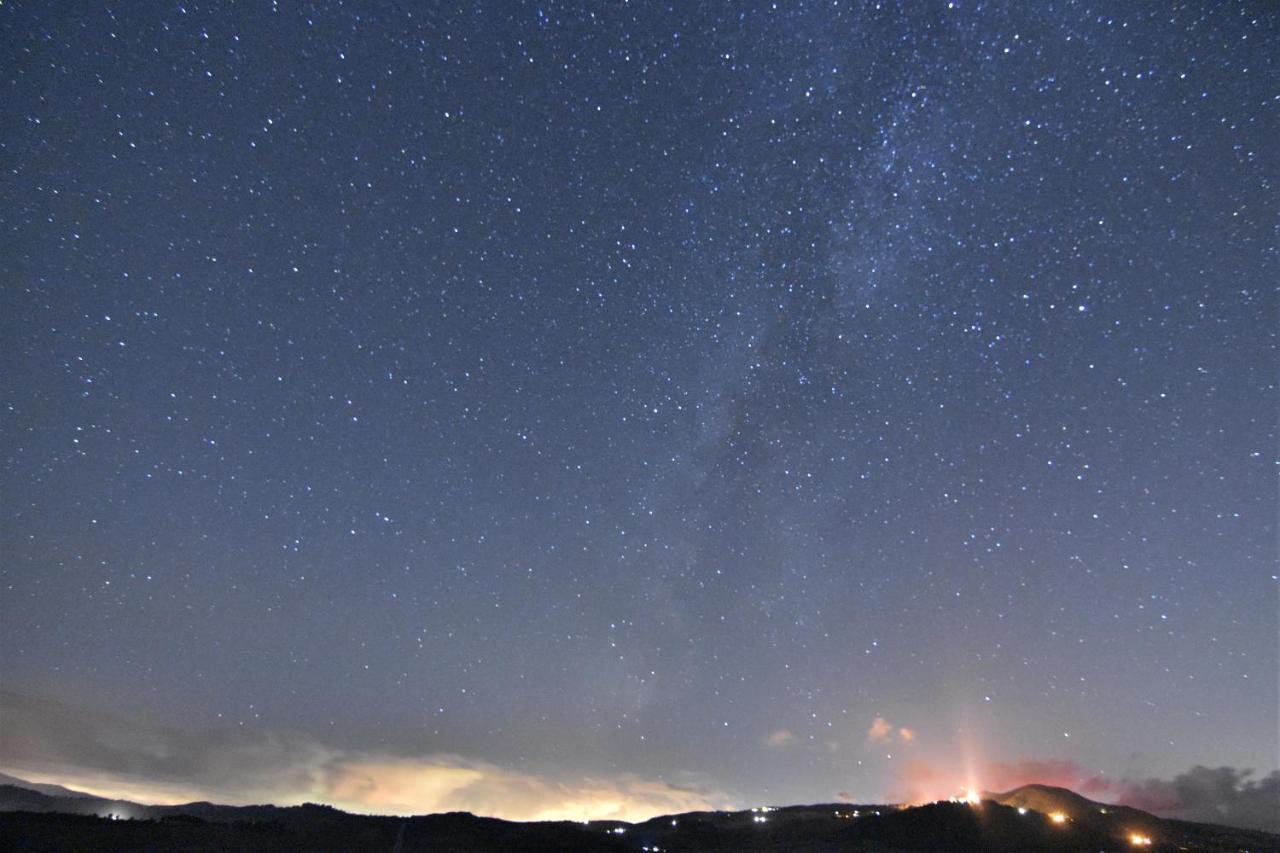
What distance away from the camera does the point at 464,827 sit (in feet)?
132

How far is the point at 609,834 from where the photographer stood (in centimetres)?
4038

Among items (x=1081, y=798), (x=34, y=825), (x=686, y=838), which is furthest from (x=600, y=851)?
(x=1081, y=798)

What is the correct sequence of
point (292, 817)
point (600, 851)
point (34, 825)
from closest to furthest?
1. point (34, 825)
2. point (600, 851)
3. point (292, 817)

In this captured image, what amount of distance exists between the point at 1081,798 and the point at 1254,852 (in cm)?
3015

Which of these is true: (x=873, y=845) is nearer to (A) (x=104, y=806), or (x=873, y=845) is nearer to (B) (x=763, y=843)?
(B) (x=763, y=843)

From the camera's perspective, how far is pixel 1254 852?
4241 centimetres

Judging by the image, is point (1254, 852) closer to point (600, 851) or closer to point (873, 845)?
point (873, 845)

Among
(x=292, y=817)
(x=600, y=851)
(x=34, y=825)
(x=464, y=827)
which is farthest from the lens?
(x=292, y=817)

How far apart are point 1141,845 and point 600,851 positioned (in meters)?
29.9

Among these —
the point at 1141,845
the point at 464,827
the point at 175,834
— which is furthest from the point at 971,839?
the point at 175,834

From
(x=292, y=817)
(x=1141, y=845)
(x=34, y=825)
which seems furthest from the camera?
(x=292, y=817)

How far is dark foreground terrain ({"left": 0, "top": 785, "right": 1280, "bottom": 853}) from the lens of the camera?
30266 mm

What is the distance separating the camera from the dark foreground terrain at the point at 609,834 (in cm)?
3027

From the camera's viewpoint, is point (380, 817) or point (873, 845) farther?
point (380, 817)
